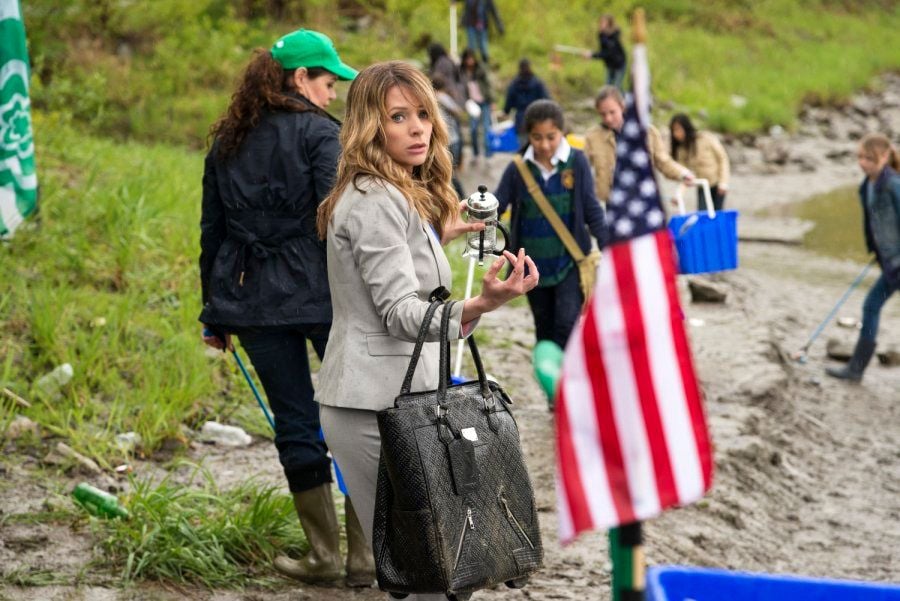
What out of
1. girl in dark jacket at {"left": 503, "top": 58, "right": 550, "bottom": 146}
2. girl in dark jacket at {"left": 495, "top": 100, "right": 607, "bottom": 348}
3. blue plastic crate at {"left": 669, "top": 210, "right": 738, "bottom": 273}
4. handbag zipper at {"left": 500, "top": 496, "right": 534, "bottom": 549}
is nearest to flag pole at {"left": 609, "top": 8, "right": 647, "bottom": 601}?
handbag zipper at {"left": 500, "top": 496, "right": 534, "bottom": 549}

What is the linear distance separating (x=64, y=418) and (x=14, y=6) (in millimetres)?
1926

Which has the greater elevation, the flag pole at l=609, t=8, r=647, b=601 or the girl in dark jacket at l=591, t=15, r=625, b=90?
the girl in dark jacket at l=591, t=15, r=625, b=90

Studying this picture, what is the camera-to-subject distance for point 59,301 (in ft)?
20.9

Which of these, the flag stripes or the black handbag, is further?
the black handbag

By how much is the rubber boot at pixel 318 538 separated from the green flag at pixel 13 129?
8.05 feet

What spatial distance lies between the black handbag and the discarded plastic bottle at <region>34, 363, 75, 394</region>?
2990 millimetres

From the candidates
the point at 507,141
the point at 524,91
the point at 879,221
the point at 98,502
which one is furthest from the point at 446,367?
the point at 524,91

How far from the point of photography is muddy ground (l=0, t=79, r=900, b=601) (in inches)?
174

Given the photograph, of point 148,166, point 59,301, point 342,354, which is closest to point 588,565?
point 342,354

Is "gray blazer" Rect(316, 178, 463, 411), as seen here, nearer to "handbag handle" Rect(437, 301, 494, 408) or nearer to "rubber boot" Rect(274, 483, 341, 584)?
"handbag handle" Rect(437, 301, 494, 408)

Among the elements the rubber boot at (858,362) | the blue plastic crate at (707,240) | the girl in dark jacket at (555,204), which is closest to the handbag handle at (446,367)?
the girl in dark jacket at (555,204)

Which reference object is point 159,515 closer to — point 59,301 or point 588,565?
point 588,565

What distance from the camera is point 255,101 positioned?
404 centimetres

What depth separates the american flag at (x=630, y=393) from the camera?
2.01m
